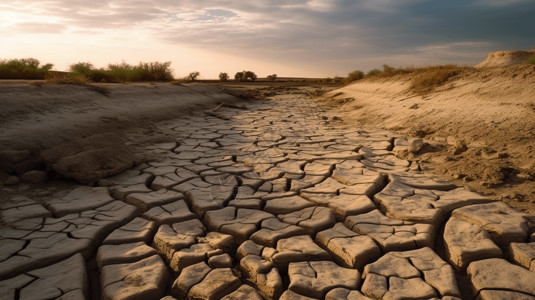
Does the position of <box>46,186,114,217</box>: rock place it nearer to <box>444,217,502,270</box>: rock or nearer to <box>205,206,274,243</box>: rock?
<box>205,206,274,243</box>: rock

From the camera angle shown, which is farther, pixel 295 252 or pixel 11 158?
pixel 11 158

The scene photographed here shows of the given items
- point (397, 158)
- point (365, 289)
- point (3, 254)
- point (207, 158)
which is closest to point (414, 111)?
point (397, 158)

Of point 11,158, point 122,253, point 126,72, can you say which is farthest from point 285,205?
point 126,72

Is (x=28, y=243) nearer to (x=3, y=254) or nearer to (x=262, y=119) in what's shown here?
(x=3, y=254)

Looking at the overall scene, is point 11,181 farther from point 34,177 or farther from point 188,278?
point 188,278

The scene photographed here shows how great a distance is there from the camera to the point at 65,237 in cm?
192

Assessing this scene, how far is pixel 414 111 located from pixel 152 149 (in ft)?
11.9

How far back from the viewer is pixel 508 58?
48.2 feet

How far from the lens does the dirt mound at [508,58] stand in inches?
564

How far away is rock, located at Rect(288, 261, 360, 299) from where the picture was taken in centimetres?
149

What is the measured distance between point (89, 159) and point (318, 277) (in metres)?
2.24

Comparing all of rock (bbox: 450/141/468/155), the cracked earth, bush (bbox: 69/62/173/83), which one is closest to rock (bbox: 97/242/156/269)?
the cracked earth

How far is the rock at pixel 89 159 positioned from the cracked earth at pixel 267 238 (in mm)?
120

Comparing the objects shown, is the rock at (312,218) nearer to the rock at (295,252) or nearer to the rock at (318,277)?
the rock at (295,252)
